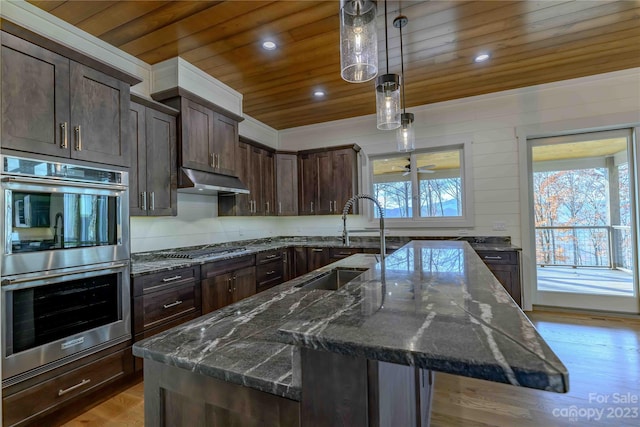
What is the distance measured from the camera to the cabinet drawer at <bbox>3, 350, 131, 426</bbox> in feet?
5.34

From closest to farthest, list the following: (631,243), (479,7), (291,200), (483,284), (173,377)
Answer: (173,377) → (483,284) → (479,7) → (631,243) → (291,200)

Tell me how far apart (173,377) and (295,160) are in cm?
414

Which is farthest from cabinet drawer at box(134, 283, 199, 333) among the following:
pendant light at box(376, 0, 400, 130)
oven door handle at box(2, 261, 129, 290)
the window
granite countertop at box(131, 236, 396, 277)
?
the window

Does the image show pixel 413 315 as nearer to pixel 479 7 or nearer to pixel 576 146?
pixel 479 7

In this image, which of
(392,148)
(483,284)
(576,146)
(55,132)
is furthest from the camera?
(392,148)

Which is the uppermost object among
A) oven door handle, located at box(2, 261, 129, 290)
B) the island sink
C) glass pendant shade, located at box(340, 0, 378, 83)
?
glass pendant shade, located at box(340, 0, 378, 83)

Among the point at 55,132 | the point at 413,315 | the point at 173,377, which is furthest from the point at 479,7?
the point at 55,132

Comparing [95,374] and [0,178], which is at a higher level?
[0,178]

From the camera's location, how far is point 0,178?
159cm

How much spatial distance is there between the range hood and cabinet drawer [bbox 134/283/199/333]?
100 centimetres

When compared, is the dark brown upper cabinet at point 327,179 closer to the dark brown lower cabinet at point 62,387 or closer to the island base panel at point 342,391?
the dark brown lower cabinet at point 62,387

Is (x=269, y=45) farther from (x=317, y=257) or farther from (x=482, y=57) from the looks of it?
(x=317, y=257)

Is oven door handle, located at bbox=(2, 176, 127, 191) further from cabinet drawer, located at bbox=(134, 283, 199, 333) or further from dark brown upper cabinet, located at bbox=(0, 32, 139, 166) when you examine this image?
cabinet drawer, located at bbox=(134, 283, 199, 333)

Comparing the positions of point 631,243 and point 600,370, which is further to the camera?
point 631,243
